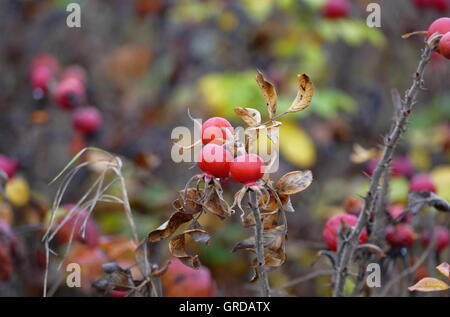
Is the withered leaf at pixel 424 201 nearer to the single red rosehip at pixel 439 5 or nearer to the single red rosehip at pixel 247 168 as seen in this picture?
the single red rosehip at pixel 247 168

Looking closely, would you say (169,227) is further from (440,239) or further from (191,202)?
(440,239)

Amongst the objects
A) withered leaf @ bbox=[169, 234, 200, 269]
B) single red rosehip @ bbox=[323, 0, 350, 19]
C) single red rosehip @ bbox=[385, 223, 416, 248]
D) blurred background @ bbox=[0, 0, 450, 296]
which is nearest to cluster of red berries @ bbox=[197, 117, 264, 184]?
withered leaf @ bbox=[169, 234, 200, 269]

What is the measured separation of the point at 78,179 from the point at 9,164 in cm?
56

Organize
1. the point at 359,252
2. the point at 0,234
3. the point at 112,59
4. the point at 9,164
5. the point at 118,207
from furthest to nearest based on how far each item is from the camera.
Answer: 1. the point at 112,59
2. the point at 118,207
3. the point at 9,164
4. the point at 0,234
5. the point at 359,252

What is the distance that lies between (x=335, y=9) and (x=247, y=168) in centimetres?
166

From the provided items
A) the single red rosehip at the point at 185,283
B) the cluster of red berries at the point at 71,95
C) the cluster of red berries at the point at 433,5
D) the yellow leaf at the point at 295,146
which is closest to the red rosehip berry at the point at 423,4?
the cluster of red berries at the point at 433,5

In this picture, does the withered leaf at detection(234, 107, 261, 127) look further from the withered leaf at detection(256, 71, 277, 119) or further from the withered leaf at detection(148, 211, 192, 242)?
the withered leaf at detection(148, 211, 192, 242)

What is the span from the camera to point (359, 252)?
0.93 metres

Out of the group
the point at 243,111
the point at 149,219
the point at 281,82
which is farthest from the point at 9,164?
the point at 281,82

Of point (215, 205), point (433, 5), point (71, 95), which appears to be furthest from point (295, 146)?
point (215, 205)

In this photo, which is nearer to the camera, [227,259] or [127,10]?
[227,259]

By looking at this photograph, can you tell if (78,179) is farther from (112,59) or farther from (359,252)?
(359,252)

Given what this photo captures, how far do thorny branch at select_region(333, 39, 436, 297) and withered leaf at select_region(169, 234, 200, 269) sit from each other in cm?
25

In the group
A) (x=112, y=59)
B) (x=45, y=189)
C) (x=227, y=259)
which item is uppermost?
(x=112, y=59)
